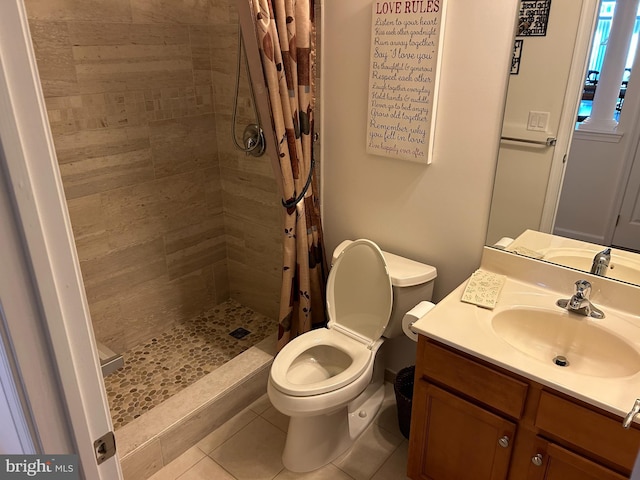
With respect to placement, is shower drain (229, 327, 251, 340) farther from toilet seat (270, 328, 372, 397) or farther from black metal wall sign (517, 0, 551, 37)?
black metal wall sign (517, 0, 551, 37)

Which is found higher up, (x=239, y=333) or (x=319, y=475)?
(x=239, y=333)

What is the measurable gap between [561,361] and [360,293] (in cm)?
84

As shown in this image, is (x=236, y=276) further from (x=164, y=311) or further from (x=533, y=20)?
(x=533, y=20)

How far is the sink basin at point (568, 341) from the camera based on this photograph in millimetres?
1525

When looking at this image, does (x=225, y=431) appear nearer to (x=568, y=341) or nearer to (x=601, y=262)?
(x=568, y=341)

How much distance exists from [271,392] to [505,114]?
1382 mm

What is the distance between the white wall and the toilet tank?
0.08 meters

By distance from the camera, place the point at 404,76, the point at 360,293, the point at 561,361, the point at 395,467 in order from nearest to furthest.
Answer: the point at 561,361
the point at 404,76
the point at 395,467
the point at 360,293

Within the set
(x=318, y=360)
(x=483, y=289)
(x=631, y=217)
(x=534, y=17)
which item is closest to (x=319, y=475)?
(x=318, y=360)

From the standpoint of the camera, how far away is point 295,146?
6.98 ft

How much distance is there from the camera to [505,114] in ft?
5.75

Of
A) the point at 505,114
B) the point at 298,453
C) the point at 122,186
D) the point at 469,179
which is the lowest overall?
the point at 298,453

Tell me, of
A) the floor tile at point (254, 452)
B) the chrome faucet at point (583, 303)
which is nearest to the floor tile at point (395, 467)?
the floor tile at point (254, 452)

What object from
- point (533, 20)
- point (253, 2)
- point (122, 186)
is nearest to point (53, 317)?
point (253, 2)
